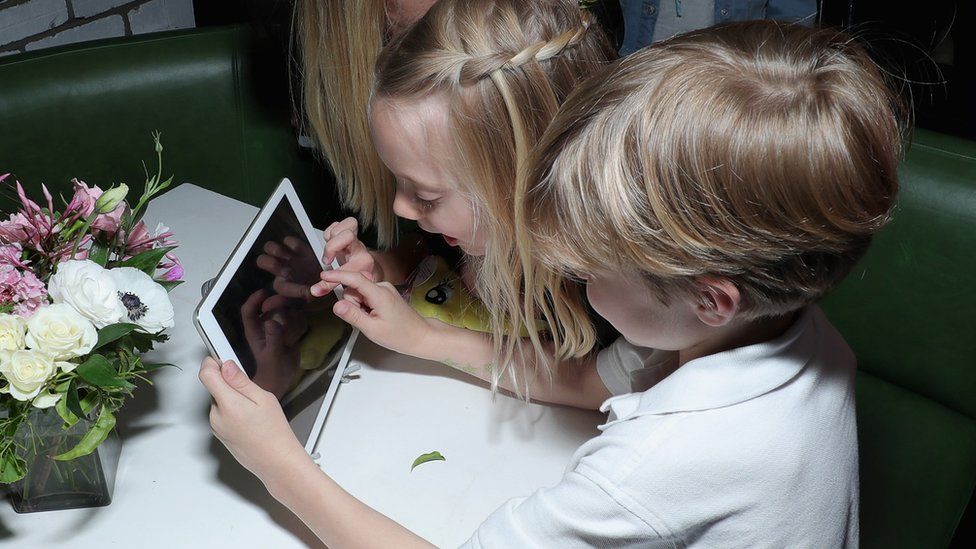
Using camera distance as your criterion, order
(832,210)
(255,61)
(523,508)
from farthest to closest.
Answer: (255,61) < (523,508) < (832,210)

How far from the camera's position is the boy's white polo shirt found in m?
0.69

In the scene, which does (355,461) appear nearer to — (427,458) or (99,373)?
(427,458)

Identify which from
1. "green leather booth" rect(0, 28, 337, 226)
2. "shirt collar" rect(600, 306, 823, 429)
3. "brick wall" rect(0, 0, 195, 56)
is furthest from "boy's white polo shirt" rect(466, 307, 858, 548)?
"brick wall" rect(0, 0, 195, 56)

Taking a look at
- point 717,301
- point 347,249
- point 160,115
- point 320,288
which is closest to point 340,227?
point 347,249

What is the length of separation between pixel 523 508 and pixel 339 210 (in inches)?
41.6

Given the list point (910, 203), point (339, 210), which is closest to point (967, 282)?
point (910, 203)

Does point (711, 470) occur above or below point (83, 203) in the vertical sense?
below

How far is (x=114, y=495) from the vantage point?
0.84 metres

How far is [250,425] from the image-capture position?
0.81 m

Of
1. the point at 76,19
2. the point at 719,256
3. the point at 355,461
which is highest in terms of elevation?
the point at 719,256

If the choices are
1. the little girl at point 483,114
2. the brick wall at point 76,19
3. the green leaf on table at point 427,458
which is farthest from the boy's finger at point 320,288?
the brick wall at point 76,19

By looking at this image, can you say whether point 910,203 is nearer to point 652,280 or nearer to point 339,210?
point 652,280

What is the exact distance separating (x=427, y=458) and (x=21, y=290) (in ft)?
1.36

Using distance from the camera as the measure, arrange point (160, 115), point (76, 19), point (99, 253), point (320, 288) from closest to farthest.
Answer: point (99, 253), point (320, 288), point (160, 115), point (76, 19)
